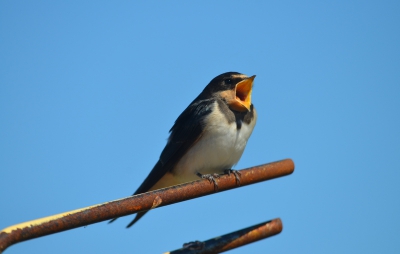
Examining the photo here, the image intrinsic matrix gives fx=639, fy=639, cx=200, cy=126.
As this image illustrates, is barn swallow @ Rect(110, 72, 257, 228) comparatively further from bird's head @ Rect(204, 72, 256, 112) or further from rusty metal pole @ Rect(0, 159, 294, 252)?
rusty metal pole @ Rect(0, 159, 294, 252)

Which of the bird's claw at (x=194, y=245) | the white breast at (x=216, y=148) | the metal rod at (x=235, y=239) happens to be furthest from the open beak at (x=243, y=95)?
the bird's claw at (x=194, y=245)

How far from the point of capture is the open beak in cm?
564

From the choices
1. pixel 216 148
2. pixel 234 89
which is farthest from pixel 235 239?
pixel 234 89

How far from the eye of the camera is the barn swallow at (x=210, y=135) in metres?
5.52

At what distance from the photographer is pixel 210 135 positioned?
552 centimetres

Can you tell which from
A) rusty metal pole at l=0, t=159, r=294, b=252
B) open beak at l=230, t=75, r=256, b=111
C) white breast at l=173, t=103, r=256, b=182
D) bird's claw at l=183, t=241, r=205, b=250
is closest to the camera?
rusty metal pole at l=0, t=159, r=294, b=252

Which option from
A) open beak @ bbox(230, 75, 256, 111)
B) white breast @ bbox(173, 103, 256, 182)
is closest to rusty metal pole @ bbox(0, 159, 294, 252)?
white breast @ bbox(173, 103, 256, 182)

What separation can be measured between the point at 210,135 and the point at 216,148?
126 millimetres

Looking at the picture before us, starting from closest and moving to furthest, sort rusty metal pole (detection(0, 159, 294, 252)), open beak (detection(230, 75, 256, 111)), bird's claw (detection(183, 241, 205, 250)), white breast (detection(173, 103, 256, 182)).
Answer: rusty metal pole (detection(0, 159, 294, 252)) → bird's claw (detection(183, 241, 205, 250)) → white breast (detection(173, 103, 256, 182)) → open beak (detection(230, 75, 256, 111))

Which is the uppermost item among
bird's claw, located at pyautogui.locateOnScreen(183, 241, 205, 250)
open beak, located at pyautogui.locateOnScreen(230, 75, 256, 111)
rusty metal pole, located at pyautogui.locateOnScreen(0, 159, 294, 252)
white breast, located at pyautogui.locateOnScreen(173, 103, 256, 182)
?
open beak, located at pyautogui.locateOnScreen(230, 75, 256, 111)

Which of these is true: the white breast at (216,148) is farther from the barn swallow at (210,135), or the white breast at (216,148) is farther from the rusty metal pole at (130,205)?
the rusty metal pole at (130,205)

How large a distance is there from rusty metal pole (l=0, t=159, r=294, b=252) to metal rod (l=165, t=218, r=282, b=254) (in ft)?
0.75

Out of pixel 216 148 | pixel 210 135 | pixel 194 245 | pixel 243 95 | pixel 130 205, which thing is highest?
pixel 243 95

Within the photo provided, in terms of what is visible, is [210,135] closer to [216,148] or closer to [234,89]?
[216,148]
